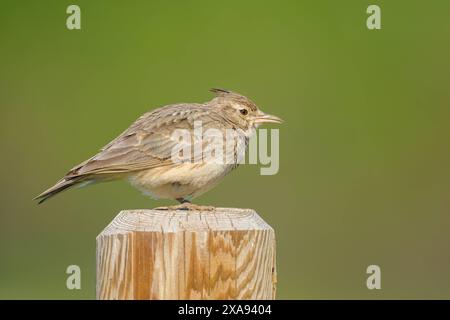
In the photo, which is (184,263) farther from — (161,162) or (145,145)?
(145,145)

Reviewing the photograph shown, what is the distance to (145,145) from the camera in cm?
792

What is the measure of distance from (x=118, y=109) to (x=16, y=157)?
5.52 feet

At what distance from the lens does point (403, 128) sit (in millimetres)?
15508

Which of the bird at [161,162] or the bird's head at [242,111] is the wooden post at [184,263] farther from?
the bird's head at [242,111]

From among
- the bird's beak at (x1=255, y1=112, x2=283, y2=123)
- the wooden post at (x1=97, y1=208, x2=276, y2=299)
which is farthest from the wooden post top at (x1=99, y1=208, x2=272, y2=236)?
the bird's beak at (x1=255, y1=112, x2=283, y2=123)

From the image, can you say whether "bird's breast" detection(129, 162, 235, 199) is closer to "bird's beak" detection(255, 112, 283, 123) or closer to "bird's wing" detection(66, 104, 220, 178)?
"bird's wing" detection(66, 104, 220, 178)

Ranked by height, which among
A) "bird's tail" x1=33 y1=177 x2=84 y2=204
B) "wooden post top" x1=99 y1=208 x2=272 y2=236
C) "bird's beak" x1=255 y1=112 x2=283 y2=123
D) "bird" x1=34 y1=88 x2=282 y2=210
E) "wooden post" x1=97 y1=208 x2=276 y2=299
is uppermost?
"bird's beak" x1=255 y1=112 x2=283 y2=123

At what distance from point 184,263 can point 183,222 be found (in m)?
0.43

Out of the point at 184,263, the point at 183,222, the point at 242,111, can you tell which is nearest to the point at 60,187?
the point at 242,111

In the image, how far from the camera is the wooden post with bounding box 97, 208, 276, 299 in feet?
16.1

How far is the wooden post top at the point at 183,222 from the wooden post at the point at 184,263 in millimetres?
20

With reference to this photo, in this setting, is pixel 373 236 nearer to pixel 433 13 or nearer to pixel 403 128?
pixel 403 128

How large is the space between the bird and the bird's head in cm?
57

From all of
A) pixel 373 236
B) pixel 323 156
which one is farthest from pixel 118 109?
pixel 373 236
